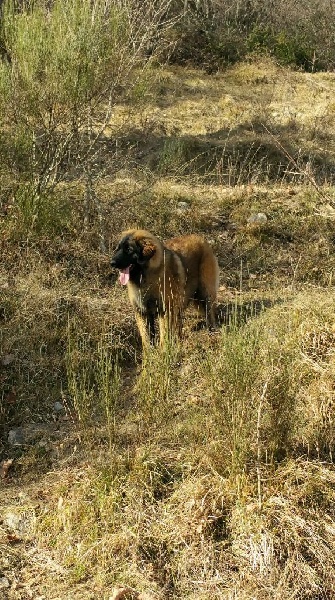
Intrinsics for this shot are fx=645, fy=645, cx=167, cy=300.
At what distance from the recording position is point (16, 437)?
197 inches

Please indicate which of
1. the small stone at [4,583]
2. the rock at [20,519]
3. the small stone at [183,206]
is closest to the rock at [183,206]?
the small stone at [183,206]

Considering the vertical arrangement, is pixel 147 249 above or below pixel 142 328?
above

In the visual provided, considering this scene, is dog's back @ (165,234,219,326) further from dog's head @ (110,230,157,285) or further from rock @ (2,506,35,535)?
rock @ (2,506,35,535)

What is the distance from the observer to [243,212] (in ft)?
29.1

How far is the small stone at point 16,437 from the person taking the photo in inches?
195

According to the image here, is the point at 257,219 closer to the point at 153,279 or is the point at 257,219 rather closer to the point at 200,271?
the point at 200,271

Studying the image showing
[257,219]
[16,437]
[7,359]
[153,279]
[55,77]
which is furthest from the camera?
[257,219]

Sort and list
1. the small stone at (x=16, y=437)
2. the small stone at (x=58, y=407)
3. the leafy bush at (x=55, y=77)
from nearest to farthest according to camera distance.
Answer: the small stone at (x=16, y=437) < the small stone at (x=58, y=407) < the leafy bush at (x=55, y=77)

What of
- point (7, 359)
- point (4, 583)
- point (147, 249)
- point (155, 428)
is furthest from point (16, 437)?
point (147, 249)

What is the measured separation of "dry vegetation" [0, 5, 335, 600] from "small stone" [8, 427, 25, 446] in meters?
0.05

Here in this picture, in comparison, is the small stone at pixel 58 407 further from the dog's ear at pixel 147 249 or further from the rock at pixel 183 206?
the rock at pixel 183 206

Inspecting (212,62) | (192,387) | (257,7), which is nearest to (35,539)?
(192,387)

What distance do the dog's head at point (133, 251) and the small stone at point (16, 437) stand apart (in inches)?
60.9

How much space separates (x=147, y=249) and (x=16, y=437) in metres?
1.92
